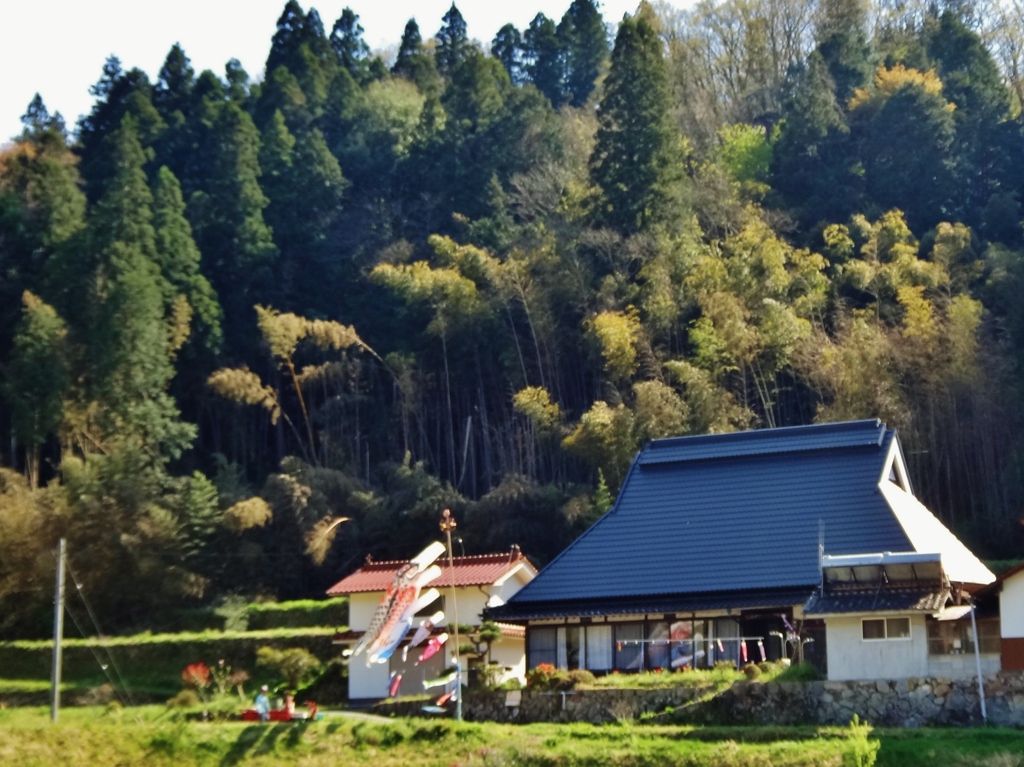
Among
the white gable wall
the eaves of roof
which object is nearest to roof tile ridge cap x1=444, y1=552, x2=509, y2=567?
the eaves of roof

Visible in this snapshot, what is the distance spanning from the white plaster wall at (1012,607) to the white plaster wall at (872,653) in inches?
41.7

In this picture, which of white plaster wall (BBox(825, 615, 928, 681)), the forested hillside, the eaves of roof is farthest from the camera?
Answer: the forested hillside

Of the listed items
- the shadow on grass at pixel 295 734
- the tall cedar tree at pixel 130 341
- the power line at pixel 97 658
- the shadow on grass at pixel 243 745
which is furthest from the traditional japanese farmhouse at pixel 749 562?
the tall cedar tree at pixel 130 341

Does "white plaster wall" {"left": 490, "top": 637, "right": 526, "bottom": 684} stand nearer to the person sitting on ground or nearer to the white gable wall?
the person sitting on ground

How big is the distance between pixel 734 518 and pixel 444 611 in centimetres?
544

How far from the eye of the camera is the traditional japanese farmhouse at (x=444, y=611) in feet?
81.9

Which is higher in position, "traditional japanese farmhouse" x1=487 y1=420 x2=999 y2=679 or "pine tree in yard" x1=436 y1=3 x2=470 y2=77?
"pine tree in yard" x1=436 y1=3 x2=470 y2=77

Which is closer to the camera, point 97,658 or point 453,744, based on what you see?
point 453,744

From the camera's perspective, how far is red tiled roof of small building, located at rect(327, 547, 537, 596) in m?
26.0

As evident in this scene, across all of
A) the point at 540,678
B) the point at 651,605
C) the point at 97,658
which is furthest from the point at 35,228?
the point at 540,678

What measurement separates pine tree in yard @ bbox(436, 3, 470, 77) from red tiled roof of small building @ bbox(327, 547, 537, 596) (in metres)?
34.3

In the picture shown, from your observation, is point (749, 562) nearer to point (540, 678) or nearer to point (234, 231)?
point (540, 678)

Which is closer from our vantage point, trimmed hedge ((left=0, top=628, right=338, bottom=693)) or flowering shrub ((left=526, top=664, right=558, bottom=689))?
flowering shrub ((left=526, top=664, right=558, bottom=689))

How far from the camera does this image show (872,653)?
19875mm
